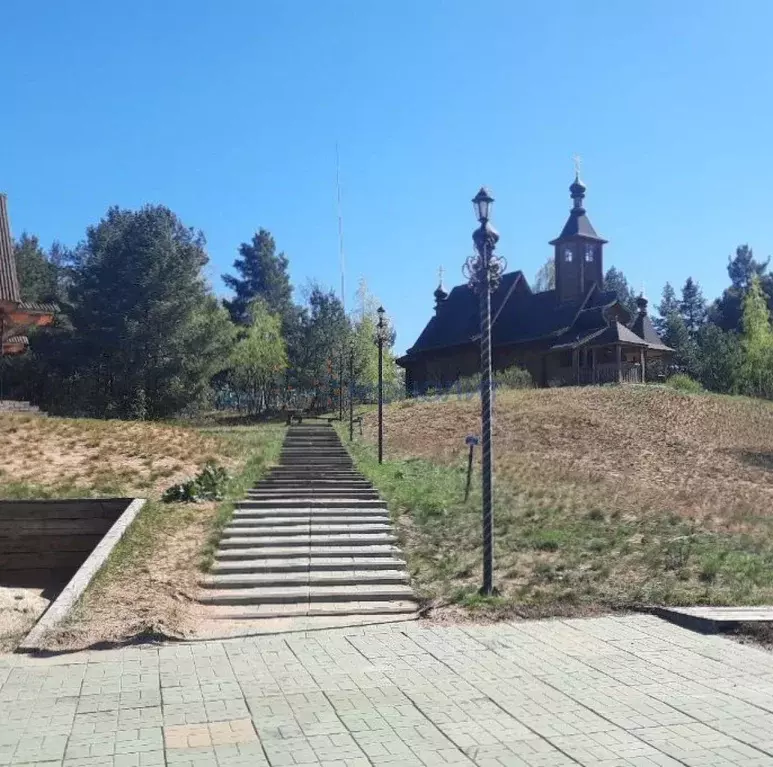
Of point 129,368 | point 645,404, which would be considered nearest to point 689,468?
point 645,404

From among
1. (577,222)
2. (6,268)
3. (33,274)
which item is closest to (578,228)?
(577,222)

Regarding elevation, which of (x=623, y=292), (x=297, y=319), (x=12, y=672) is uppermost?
(x=623, y=292)

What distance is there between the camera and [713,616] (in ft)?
27.5

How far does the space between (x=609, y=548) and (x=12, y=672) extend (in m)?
7.98

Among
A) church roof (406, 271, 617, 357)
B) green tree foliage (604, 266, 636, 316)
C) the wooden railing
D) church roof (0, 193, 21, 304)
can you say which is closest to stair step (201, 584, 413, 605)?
church roof (0, 193, 21, 304)

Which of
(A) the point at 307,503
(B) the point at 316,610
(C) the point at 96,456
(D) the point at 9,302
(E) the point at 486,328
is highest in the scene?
(D) the point at 9,302

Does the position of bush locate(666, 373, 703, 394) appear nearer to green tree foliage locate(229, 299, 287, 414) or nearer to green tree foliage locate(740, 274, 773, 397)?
green tree foliage locate(740, 274, 773, 397)

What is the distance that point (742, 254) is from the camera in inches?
3214

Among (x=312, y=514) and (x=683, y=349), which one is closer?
(x=312, y=514)

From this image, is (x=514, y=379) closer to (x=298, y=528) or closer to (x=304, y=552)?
(x=298, y=528)

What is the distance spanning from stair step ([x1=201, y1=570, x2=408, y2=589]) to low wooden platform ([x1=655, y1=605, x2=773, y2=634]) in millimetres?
3720

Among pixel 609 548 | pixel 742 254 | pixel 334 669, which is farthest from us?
pixel 742 254

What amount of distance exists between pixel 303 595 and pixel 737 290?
70864 millimetres

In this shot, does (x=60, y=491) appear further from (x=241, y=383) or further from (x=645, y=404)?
(x=241, y=383)
